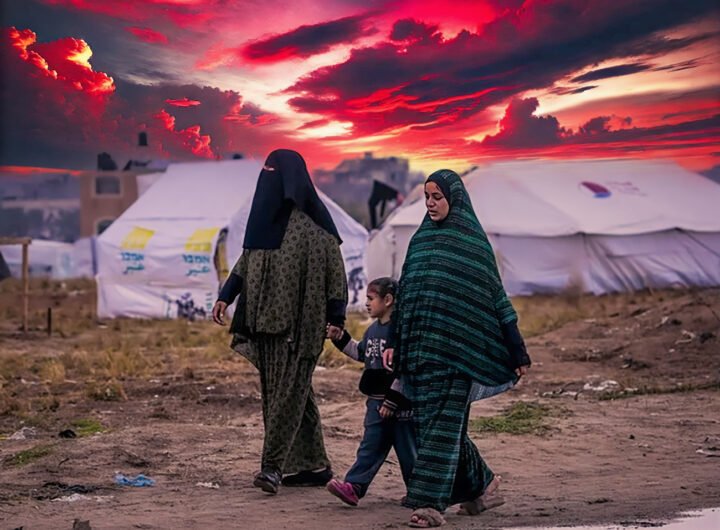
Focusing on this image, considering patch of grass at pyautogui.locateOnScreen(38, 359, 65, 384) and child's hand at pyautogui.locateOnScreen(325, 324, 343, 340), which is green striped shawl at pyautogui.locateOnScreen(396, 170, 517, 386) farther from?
patch of grass at pyautogui.locateOnScreen(38, 359, 65, 384)

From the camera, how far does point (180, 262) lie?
15875mm

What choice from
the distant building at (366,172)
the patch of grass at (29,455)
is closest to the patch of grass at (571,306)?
the distant building at (366,172)

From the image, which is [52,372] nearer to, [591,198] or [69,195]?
[591,198]

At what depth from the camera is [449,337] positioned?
4.07 m

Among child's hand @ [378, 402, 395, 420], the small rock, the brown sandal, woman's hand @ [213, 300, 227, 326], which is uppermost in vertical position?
woman's hand @ [213, 300, 227, 326]

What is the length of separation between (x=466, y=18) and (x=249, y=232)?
65.7 inches

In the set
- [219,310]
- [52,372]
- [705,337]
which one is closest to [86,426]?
[219,310]

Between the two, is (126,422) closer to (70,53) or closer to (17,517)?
(70,53)

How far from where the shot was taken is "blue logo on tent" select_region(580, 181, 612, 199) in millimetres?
20203

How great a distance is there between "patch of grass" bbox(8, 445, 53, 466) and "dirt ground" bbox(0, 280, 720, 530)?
2 cm

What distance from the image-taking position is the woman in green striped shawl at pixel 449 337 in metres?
4.07

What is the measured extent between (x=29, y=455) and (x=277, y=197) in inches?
72.4

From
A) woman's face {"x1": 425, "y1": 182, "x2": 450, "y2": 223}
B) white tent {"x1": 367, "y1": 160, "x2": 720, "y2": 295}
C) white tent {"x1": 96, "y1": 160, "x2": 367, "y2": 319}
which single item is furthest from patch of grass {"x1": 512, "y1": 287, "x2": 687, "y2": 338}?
woman's face {"x1": 425, "y1": 182, "x2": 450, "y2": 223}

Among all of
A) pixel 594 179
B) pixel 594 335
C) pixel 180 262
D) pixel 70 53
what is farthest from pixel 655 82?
pixel 594 179
